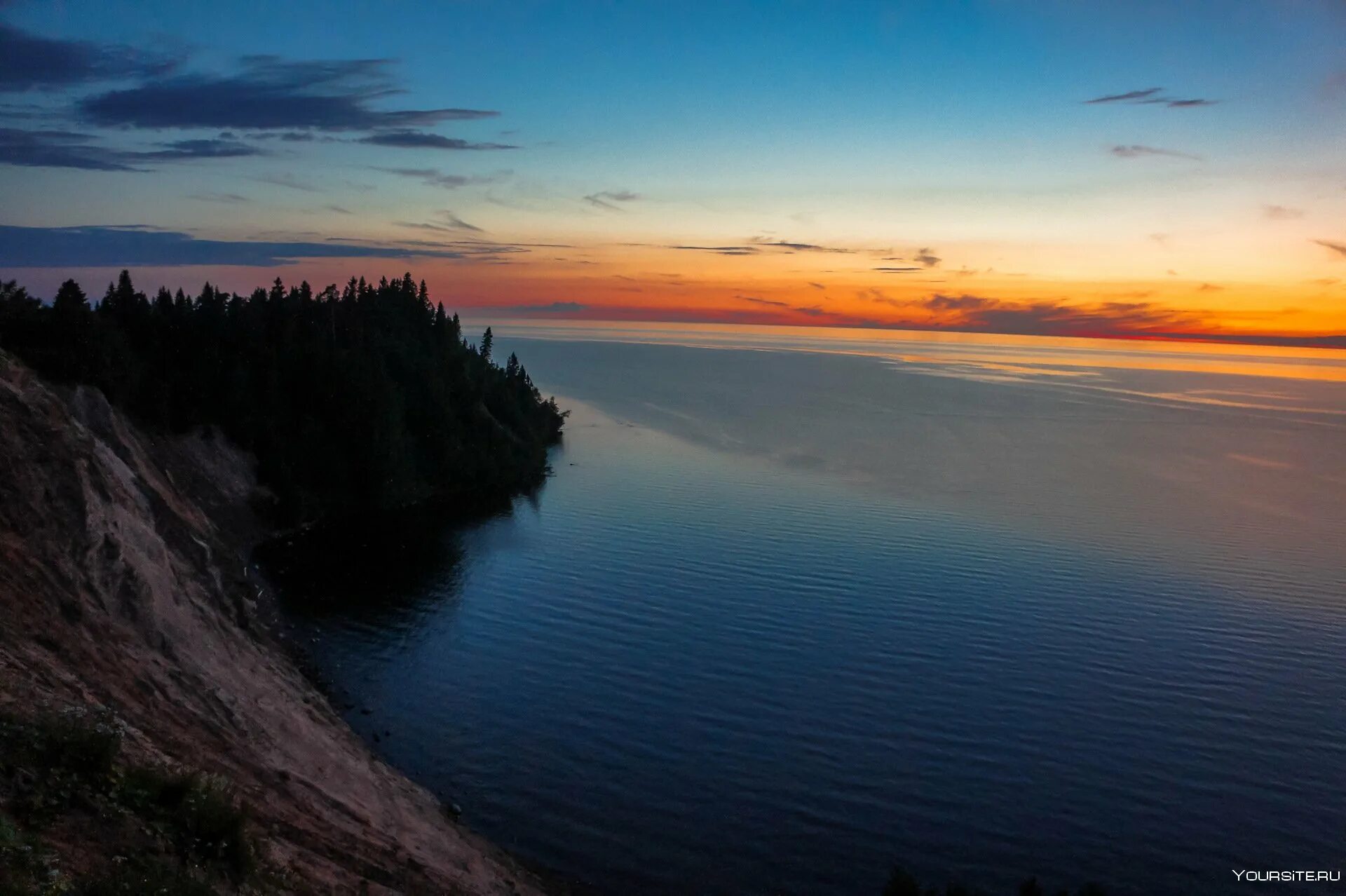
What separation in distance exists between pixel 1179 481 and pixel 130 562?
89.3 meters

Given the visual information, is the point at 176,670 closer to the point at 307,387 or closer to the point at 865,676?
the point at 865,676

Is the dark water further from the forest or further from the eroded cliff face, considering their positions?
the forest

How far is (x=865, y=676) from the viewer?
4009cm

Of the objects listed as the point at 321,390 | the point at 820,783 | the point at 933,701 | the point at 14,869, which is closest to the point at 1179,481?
the point at 933,701

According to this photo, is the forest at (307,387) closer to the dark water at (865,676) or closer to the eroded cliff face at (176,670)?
the dark water at (865,676)

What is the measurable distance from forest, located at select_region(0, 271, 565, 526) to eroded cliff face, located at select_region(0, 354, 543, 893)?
2132cm

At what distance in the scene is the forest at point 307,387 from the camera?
5191 cm

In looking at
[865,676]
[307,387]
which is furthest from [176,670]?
[307,387]

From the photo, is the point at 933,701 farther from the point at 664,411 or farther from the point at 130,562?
the point at 664,411

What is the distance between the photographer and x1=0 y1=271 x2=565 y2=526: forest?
51.9 metres

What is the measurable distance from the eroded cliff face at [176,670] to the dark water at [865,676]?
15.0ft

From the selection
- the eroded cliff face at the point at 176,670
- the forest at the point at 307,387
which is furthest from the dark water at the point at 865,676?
the forest at the point at 307,387

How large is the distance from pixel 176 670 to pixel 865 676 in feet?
91.3

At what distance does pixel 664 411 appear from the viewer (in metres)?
139
